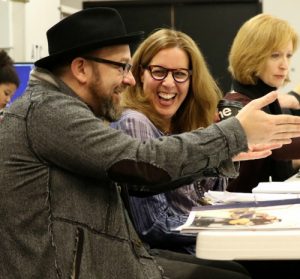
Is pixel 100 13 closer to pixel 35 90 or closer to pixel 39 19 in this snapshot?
pixel 35 90

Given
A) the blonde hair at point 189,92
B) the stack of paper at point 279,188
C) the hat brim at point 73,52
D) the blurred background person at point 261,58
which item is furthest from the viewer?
the blurred background person at point 261,58

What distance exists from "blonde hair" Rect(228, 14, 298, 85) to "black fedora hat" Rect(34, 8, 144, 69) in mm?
1334

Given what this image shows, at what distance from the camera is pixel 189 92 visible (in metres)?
2.10

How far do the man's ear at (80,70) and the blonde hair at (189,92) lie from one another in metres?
0.60

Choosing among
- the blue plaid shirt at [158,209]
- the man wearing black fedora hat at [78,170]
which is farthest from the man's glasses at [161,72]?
the man wearing black fedora hat at [78,170]

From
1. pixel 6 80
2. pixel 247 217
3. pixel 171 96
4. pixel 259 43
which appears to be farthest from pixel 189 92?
pixel 6 80

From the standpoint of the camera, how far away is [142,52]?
201 centimetres

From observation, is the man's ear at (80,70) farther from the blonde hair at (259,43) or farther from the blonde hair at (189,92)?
the blonde hair at (259,43)

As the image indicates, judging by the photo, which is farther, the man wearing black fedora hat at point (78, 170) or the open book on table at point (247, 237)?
the man wearing black fedora hat at point (78, 170)

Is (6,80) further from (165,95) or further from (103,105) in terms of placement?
(103,105)

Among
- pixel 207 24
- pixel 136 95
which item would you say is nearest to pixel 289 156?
pixel 136 95

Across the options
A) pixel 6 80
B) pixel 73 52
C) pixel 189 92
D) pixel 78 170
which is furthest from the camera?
pixel 6 80

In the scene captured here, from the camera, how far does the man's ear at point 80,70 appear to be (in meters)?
1.31

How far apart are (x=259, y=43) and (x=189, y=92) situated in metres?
0.63
